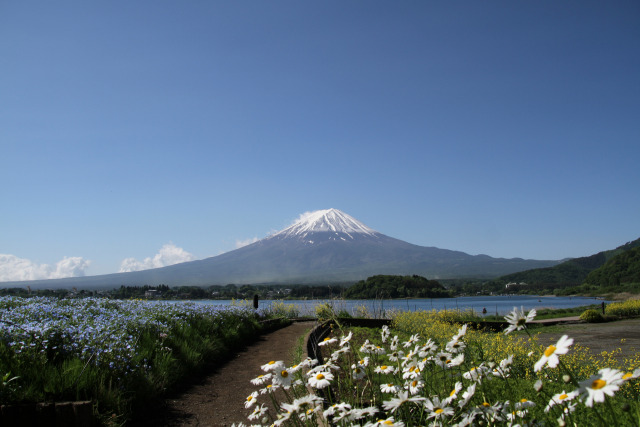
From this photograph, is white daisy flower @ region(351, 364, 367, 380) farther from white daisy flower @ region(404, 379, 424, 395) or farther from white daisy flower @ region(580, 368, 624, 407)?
white daisy flower @ region(580, 368, 624, 407)

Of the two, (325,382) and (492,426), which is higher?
(325,382)

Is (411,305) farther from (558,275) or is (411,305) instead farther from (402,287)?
(558,275)

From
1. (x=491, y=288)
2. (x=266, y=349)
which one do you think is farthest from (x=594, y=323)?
(x=491, y=288)

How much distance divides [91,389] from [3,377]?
87 centimetres

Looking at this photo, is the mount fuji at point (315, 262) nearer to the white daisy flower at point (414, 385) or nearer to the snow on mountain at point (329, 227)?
the snow on mountain at point (329, 227)

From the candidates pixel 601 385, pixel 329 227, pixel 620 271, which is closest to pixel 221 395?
pixel 601 385

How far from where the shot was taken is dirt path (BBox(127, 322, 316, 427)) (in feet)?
15.5

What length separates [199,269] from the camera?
12800 cm

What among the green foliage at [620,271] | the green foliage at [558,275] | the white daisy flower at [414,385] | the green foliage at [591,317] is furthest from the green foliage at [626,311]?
the green foliage at [558,275]

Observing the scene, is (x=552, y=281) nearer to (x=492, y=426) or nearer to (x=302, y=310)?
(x=302, y=310)

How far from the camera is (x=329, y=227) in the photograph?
167500mm

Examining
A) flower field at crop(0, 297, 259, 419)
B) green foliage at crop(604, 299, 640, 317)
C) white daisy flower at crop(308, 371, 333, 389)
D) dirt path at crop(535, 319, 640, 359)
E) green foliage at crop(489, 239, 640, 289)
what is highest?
white daisy flower at crop(308, 371, 333, 389)

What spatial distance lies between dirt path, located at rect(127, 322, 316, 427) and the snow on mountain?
146434mm

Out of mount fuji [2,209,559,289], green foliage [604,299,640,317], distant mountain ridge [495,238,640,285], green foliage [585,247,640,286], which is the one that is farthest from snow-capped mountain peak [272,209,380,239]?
green foliage [604,299,640,317]
